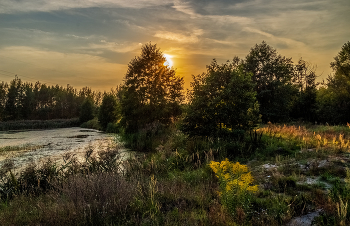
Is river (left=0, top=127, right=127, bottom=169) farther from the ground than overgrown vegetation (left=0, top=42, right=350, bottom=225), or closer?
closer

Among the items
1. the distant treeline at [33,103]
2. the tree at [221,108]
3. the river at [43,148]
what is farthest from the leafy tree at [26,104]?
the tree at [221,108]

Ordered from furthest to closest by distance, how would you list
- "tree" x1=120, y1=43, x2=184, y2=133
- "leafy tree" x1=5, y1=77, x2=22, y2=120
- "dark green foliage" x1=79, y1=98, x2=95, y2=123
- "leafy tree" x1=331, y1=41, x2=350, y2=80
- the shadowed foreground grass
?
"leafy tree" x1=5, y1=77, x2=22, y2=120, "dark green foliage" x1=79, y1=98, x2=95, y2=123, "leafy tree" x1=331, y1=41, x2=350, y2=80, "tree" x1=120, y1=43, x2=184, y2=133, the shadowed foreground grass

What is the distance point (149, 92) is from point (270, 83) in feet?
53.8

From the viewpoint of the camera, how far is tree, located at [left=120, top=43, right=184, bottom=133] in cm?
2598

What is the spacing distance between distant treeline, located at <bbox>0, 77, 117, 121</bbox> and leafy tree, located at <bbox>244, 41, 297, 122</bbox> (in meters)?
50.9

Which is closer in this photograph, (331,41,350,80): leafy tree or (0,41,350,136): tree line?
(0,41,350,136): tree line

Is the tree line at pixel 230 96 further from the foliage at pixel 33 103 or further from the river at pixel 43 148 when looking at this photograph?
the foliage at pixel 33 103

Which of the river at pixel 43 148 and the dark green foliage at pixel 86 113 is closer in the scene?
the river at pixel 43 148

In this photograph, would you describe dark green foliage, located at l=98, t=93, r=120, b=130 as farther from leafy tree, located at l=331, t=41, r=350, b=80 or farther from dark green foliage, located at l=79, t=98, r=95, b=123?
leafy tree, located at l=331, t=41, r=350, b=80

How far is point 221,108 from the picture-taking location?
12.8 m

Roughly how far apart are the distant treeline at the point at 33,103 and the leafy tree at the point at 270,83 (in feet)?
167

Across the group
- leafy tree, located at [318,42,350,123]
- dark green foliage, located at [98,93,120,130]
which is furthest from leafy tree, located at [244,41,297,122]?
dark green foliage, located at [98,93,120,130]

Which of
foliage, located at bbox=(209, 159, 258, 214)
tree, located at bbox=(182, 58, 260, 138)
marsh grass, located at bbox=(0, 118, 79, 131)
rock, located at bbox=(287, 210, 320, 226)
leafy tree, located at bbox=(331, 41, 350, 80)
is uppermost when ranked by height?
leafy tree, located at bbox=(331, 41, 350, 80)

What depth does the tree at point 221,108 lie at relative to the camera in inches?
504
